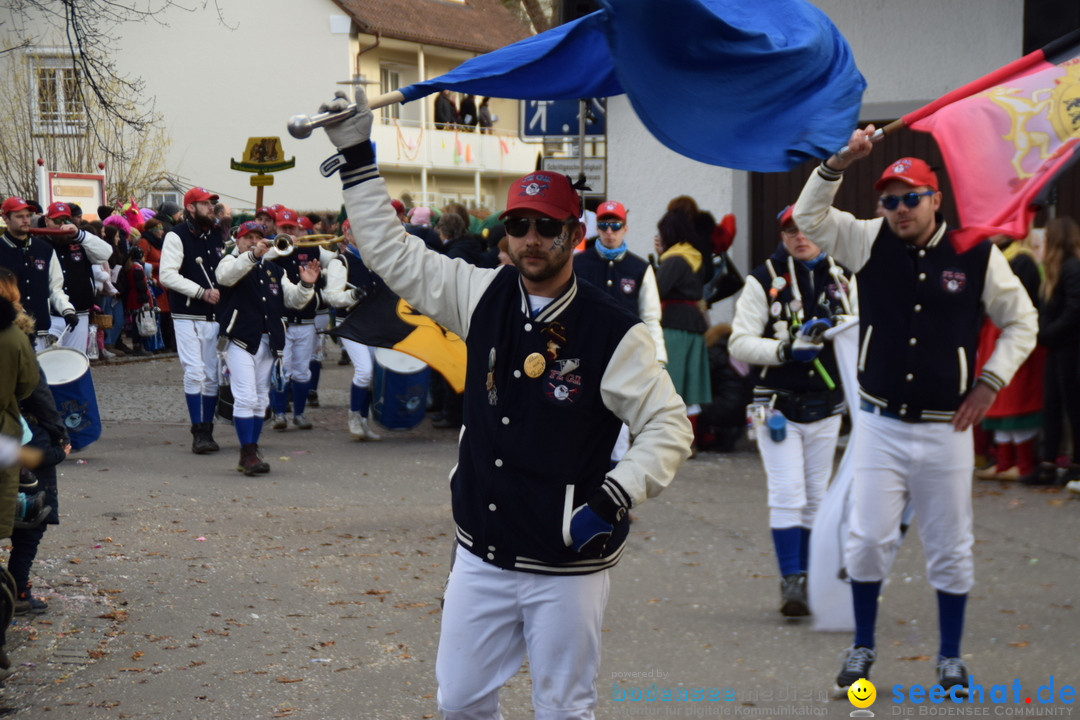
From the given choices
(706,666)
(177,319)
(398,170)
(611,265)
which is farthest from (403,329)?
(398,170)

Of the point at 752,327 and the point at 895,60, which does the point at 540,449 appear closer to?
the point at 752,327

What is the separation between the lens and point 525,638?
4.05 metres

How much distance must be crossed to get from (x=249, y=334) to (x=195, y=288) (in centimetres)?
77

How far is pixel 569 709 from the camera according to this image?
396cm

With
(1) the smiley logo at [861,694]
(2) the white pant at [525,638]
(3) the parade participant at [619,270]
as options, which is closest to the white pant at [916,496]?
(1) the smiley logo at [861,694]

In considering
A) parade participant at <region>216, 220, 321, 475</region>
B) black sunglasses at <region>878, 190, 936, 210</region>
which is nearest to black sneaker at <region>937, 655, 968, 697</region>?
black sunglasses at <region>878, 190, 936, 210</region>

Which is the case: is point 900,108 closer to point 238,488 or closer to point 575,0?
point 575,0

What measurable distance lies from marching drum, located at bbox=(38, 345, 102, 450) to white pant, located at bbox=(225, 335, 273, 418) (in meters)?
1.19

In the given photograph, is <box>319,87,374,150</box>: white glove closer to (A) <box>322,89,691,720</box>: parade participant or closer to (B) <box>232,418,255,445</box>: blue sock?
(A) <box>322,89,691,720</box>: parade participant

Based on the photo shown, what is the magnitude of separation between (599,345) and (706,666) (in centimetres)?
254

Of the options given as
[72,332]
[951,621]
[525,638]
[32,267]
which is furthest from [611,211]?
[72,332]

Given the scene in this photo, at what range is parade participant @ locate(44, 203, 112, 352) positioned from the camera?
13.7m

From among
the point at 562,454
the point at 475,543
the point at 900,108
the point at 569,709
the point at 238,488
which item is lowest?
the point at 238,488

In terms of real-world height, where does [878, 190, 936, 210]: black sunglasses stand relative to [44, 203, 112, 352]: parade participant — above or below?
above
